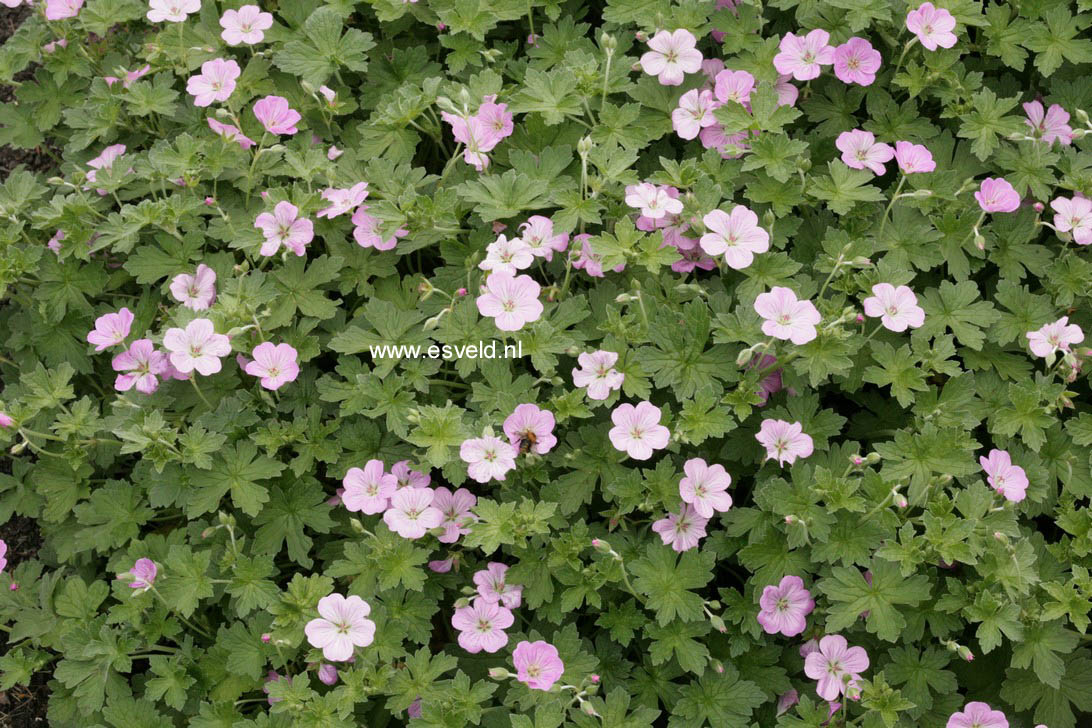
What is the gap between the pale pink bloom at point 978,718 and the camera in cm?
268

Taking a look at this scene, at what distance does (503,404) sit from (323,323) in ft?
2.59

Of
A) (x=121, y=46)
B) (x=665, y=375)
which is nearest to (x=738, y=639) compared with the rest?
(x=665, y=375)

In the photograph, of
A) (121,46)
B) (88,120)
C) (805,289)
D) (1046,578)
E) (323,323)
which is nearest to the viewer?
(1046,578)

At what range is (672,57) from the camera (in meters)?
3.31

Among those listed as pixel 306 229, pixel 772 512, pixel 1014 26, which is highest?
pixel 1014 26

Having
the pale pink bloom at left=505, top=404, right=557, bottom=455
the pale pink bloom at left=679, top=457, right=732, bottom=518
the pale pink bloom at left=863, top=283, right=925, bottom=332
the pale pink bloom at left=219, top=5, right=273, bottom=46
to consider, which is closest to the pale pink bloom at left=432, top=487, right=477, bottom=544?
the pale pink bloom at left=505, top=404, right=557, bottom=455

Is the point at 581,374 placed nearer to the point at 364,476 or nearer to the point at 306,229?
the point at 364,476

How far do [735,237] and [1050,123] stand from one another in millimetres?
1287

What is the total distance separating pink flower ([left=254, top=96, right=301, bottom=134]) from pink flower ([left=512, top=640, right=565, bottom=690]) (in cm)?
192

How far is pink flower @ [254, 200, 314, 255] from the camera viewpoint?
10.4 feet

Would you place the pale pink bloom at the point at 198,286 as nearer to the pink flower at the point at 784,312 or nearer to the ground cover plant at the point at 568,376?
the ground cover plant at the point at 568,376

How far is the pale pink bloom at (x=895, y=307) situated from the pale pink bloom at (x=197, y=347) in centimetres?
189

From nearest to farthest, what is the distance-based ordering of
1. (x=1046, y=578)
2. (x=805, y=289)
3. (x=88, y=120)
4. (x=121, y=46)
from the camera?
(x=1046, y=578), (x=805, y=289), (x=88, y=120), (x=121, y=46)

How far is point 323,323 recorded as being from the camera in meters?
3.25
